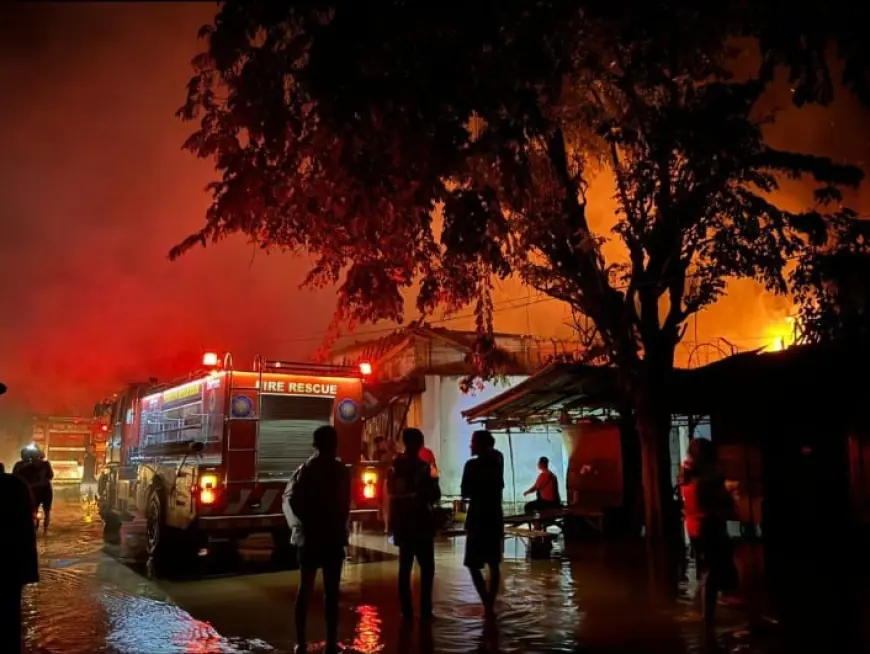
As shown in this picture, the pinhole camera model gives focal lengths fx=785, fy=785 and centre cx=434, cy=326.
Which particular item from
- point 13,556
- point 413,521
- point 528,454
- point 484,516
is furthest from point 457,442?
point 13,556

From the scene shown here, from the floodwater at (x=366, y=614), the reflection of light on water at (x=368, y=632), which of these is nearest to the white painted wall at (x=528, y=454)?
the floodwater at (x=366, y=614)

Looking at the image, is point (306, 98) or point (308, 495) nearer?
point (308, 495)

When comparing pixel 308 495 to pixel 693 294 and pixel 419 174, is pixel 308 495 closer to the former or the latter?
pixel 419 174

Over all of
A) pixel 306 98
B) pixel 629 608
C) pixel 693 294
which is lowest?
pixel 629 608

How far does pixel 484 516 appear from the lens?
7531 millimetres

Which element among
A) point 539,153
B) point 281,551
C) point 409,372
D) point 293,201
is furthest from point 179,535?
point 409,372

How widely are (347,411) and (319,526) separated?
5.43 m

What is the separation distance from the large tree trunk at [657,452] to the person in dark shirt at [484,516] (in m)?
4.36

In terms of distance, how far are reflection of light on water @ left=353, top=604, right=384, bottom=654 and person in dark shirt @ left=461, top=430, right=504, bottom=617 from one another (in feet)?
3.36

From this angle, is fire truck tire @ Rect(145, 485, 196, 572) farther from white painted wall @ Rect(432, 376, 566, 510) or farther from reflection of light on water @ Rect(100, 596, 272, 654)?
white painted wall @ Rect(432, 376, 566, 510)

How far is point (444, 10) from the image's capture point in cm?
692

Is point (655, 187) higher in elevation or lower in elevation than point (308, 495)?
higher

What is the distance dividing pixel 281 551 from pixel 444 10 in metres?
8.19

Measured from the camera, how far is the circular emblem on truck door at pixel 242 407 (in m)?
10.5
